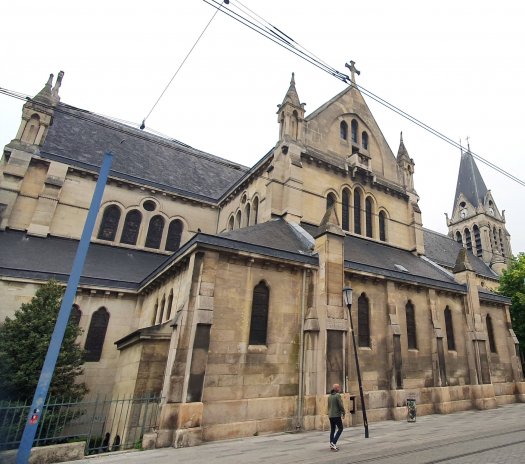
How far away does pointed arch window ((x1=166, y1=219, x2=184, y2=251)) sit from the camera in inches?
912

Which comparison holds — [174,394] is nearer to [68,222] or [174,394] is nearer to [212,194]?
[68,222]

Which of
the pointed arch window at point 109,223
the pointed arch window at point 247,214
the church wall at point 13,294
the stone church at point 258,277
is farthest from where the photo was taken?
the pointed arch window at point 247,214

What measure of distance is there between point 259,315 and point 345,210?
37.0 ft

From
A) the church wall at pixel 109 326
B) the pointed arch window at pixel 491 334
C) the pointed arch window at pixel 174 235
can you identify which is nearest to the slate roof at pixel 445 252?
the pointed arch window at pixel 491 334

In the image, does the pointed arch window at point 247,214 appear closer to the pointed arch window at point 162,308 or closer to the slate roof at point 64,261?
the slate roof at point 64,261

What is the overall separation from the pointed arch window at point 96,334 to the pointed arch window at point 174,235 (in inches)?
287

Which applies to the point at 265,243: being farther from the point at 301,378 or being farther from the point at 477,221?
the point at 477,221

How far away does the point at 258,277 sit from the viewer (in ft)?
41.9

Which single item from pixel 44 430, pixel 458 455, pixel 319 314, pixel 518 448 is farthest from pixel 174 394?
pixel 518 448

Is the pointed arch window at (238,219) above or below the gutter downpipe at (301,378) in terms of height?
above

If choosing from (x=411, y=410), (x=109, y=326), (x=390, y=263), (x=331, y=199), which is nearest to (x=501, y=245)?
(x=390, y=263)

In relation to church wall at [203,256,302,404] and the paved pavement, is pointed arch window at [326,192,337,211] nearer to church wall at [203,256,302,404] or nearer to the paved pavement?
church wall at [203,256,302,404]

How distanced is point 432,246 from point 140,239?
3392 centimetres

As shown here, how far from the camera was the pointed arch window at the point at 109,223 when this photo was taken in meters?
21.1
